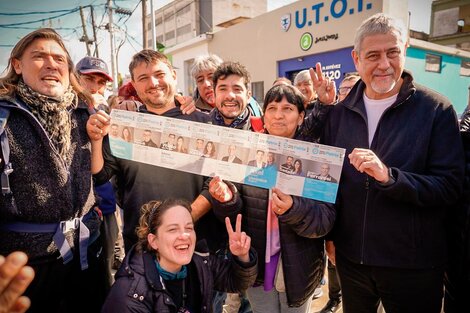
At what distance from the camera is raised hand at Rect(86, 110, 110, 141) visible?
178 cm

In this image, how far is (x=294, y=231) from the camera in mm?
1760

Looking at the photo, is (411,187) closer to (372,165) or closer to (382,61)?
(372,165)

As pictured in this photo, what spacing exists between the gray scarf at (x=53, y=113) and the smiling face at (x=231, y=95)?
100cm

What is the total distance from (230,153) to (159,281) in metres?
0.81

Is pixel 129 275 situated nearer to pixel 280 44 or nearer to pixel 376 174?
pixel 376 174

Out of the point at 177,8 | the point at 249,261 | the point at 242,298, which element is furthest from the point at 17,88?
the point at 177,8

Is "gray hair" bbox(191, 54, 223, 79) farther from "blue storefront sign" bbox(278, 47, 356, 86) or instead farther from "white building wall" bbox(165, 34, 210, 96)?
"white building wall" bbox(165, 34, 210, 96)

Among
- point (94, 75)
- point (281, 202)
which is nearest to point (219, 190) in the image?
point (281, 202)

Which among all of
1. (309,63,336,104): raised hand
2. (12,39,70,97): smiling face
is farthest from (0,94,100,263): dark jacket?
(309,63,336,104): raised hand

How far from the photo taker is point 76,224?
1.69m

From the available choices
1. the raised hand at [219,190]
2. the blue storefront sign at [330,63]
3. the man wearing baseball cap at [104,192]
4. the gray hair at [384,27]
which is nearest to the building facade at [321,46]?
the blue storefront sign at [330,63]

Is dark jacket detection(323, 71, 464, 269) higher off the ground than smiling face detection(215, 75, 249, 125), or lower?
lower

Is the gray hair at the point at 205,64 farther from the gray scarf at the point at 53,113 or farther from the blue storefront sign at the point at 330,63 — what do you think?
the blue storefront sign at the point at 330,63

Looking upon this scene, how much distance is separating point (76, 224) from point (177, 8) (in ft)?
129
